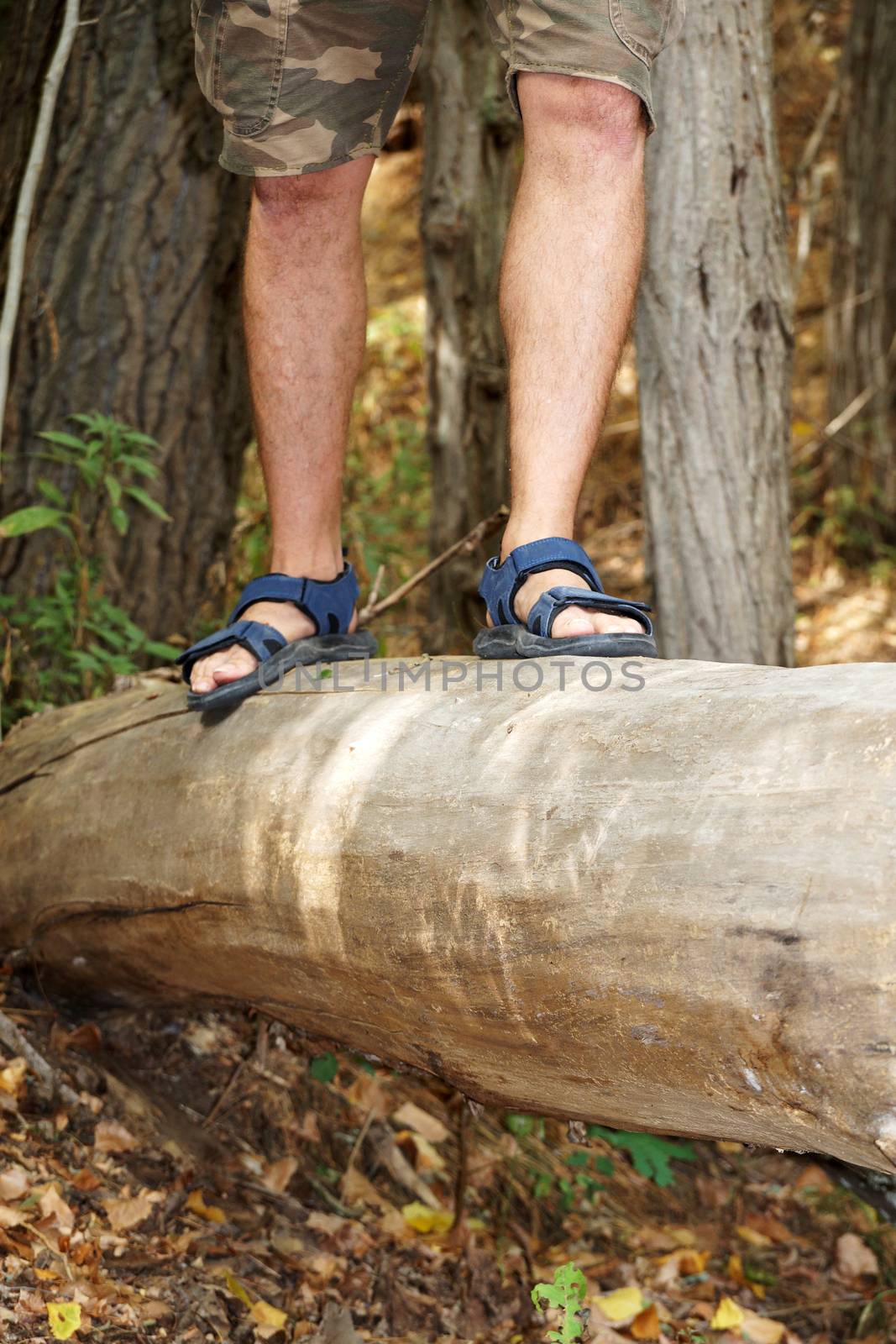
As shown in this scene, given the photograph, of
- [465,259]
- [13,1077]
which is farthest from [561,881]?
[465,259]

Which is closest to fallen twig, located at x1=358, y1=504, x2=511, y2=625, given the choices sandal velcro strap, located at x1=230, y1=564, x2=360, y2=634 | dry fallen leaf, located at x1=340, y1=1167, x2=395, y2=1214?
sandal velcro strap, located at x1=230, y1=564, x2=360, y2=634

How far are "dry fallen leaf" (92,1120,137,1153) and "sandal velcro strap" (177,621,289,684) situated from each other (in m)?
0.87

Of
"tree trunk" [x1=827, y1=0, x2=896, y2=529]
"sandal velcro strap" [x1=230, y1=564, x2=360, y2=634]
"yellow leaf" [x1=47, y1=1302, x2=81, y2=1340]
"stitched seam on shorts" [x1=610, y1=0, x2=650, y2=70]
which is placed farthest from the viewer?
"tree trunk" [x1=827, y1=0, x2=896, y2=529]

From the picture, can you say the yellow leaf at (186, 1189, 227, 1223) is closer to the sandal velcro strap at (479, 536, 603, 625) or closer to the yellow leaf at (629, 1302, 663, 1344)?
the yellow leaf at (629, 1302, 663, 1344)

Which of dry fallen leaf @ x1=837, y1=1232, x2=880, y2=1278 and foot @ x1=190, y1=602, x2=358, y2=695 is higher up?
foot @ x1=190, y1=602, x2=358, y2=695

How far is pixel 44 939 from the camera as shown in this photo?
240 centimetres

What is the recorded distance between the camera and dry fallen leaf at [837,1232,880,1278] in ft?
9.45

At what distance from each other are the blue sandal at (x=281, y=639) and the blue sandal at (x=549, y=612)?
383mm

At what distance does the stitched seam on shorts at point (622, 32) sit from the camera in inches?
77.0

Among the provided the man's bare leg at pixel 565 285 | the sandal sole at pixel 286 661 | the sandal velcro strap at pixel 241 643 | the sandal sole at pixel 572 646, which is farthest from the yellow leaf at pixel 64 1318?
the man's bare leg at pixel 565 285

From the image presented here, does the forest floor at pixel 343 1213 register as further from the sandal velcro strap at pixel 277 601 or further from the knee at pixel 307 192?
the knee at pixel 307 192

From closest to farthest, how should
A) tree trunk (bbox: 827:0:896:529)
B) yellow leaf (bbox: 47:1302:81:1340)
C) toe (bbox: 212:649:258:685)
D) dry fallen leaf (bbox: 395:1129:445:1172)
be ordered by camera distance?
yellow leaf (bbox: 47:1302:81:1340) < toe (bbox: 212:649:258:685) < dry fallen leaf (bbox: 395:1129:445:1172) < tree trunk (bbox: 827:0:896:529)

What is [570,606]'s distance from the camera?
196cm

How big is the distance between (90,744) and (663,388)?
1894 mm
